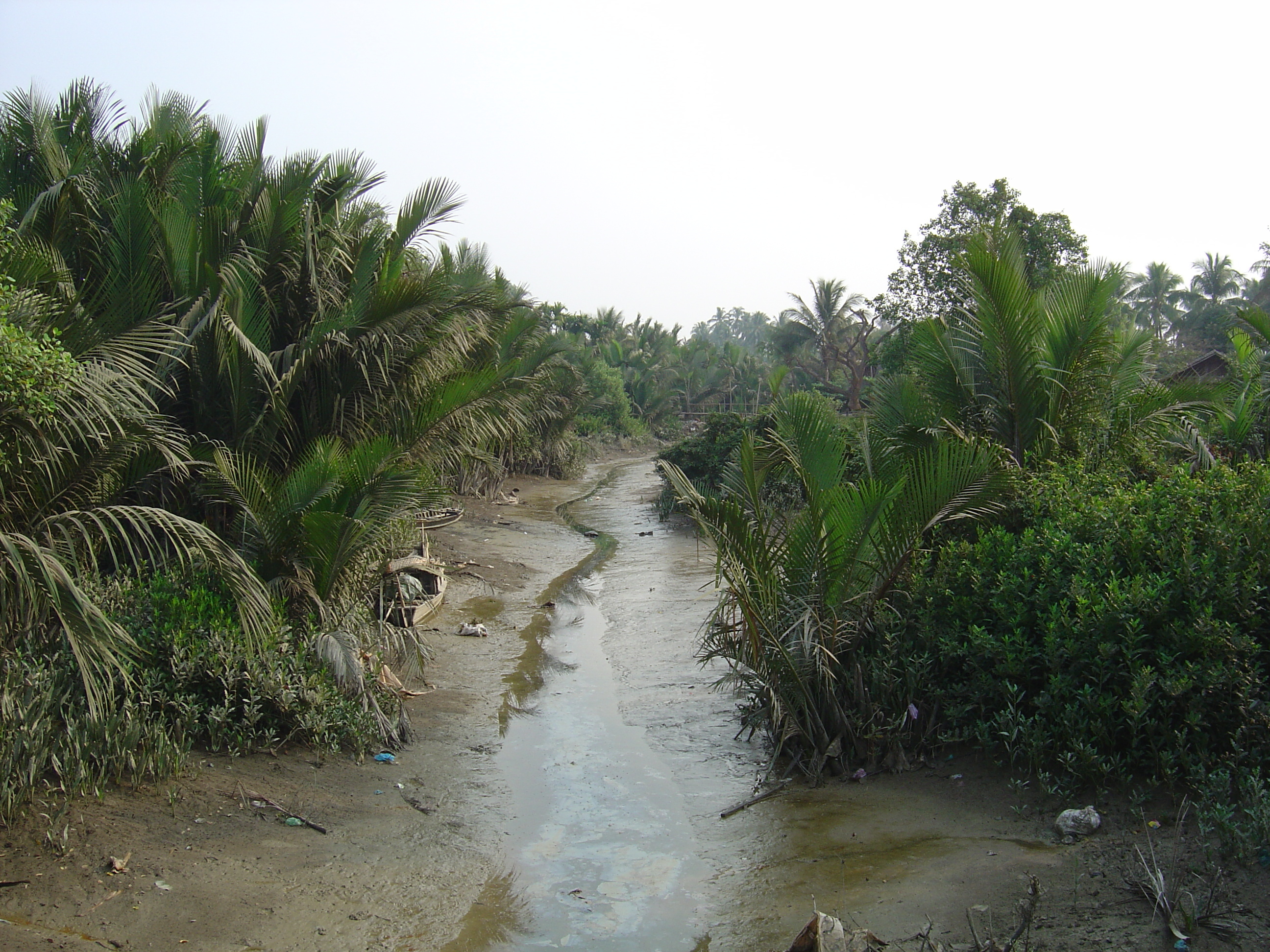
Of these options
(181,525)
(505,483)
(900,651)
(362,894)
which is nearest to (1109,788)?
(900,651)

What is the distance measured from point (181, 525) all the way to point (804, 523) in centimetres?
403

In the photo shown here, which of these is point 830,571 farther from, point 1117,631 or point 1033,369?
point 1033,369

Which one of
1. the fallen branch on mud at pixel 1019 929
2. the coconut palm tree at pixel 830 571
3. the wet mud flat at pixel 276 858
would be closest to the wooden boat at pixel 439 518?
the wet mud flat at pixel 276 858

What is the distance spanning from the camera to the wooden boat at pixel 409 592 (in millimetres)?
9570

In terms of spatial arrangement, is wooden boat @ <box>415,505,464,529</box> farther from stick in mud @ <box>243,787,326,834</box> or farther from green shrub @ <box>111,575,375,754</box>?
stick in mud @ <box>243,787,326,834</box>

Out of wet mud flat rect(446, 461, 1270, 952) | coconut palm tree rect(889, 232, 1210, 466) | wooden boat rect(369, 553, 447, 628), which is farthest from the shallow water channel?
coconut palm tree rect(889, 232, 1210, 466)

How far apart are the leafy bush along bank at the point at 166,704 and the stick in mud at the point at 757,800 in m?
2.76

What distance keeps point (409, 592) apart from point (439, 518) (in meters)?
5.62

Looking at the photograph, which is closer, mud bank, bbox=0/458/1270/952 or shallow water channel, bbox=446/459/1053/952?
mud bank, bbox=0/458/1270/952

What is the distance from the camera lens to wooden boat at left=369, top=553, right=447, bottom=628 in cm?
957

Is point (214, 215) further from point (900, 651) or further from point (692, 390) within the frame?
point (692, 390)

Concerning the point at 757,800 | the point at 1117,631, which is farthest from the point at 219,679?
the point at 1117,631

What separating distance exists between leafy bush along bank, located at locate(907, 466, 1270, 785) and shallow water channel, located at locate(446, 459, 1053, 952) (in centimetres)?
65

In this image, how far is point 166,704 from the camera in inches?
235
